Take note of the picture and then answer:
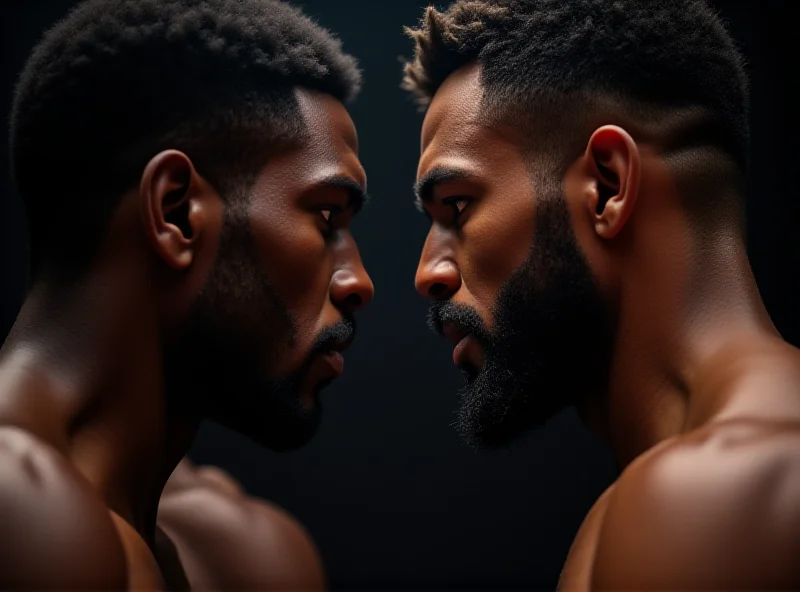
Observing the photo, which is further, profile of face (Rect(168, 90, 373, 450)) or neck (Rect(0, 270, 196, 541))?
profile of face (Rect(168, 90, 373, 450))

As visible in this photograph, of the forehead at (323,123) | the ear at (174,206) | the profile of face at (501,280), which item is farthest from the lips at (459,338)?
the ear at (174,206)

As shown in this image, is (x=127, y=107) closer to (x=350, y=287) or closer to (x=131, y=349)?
(x=131, y=349)

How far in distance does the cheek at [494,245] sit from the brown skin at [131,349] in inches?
8.3

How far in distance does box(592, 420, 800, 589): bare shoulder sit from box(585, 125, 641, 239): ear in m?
0.45

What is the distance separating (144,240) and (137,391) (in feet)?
0.82

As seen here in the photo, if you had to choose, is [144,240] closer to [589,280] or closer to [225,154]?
[225,154]

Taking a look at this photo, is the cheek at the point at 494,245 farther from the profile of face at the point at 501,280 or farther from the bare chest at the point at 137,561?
the bare chest at the point at 137,561

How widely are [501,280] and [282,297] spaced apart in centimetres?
39

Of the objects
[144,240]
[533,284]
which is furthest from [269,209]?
[533,284]

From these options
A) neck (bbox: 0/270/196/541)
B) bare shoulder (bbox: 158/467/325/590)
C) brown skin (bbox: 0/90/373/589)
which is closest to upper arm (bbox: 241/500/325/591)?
bare shoulder (bbox: 158/467/325/590)

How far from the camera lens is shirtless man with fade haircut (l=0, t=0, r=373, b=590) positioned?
1.49 m

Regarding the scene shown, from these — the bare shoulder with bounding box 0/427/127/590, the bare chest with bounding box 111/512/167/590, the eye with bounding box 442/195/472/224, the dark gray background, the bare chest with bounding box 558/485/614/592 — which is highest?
the eye with bounding box 442/195/472/224

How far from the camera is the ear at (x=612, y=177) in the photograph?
5.00 ft

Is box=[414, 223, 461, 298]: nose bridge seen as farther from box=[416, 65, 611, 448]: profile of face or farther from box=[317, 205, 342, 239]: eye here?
box=[317, 205, 342, 239]: eye
